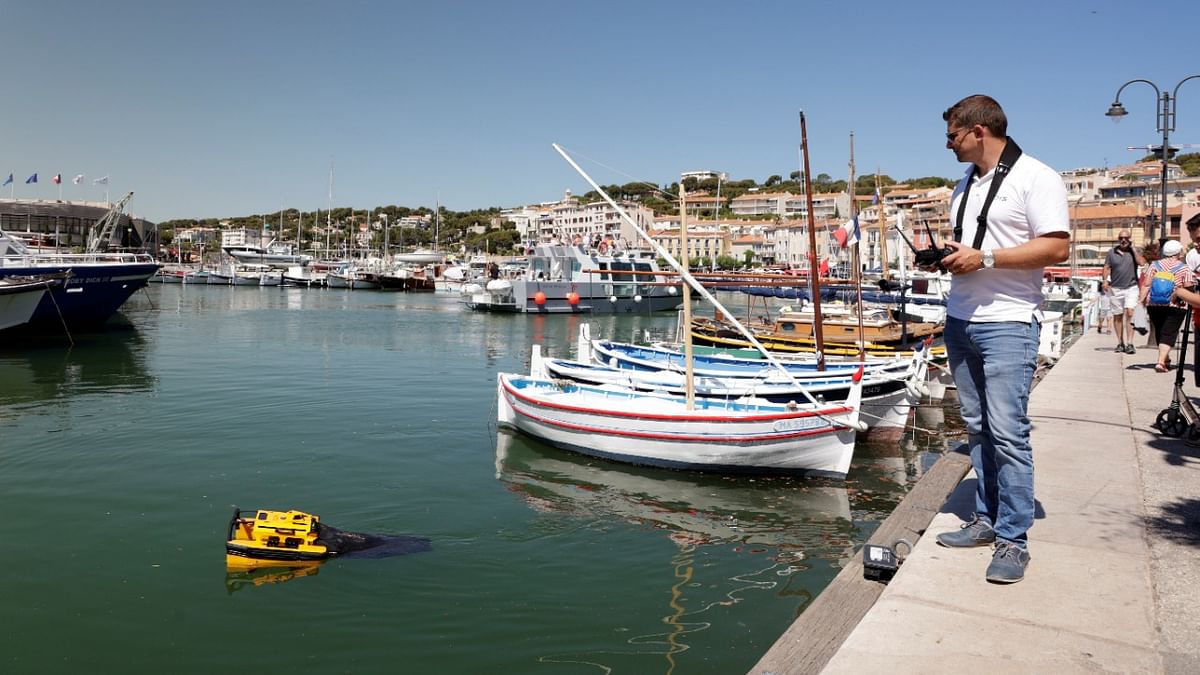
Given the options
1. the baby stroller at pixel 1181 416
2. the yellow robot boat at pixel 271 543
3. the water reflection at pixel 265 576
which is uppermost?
the baby stroller at pixel 1181 416

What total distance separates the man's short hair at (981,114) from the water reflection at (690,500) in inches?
235

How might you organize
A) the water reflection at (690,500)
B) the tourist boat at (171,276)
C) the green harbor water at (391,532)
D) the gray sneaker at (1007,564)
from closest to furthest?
the gray sneaker at (1007,564) → the green harbor water at (391,532) → the water reflection at (690,500) → the tourist boat at (171,276)

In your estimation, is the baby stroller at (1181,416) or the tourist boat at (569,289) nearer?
the baby stroller at (1181,416)

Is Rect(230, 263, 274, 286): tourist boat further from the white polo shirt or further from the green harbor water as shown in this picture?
the white polo shirt

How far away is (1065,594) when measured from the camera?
12.5ft

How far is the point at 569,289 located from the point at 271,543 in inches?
2167

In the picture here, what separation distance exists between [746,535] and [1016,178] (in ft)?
21.6

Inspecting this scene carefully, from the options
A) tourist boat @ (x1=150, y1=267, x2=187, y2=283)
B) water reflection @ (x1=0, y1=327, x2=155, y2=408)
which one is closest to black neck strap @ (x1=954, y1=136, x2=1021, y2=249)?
water reflection @ (x1=0, y1=327, x2=155, y2=408)

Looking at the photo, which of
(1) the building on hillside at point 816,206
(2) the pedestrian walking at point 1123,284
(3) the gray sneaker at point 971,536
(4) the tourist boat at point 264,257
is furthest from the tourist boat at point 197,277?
(3) the gray sneaker at point 971,536

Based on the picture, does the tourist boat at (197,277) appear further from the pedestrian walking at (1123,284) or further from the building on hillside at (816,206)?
the pedestrian walking at (1123,284)

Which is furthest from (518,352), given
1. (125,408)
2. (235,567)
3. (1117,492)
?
(1117,492)

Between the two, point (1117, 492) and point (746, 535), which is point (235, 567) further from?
point (1117, 492)

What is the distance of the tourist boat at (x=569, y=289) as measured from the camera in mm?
61219

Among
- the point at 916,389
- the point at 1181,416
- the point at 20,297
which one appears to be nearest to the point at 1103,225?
the point at 916,389
